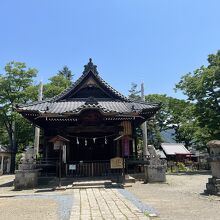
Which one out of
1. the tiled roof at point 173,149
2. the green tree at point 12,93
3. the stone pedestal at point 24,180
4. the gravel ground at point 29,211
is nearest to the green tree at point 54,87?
the green tree at point 12,93

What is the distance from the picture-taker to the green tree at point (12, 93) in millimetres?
34625

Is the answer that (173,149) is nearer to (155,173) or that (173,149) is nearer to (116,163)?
(155,173)

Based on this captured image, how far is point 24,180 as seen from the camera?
15.1 m

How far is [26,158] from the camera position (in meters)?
16.0

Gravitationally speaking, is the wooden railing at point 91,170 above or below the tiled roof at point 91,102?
below

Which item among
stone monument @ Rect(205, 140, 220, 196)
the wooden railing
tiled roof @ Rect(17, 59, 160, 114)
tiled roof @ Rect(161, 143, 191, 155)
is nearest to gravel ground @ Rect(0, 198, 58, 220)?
stone monument @ Rect(205, 140, 220, 196)

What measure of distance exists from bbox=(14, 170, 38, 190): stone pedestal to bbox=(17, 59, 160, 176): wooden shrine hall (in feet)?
5.61

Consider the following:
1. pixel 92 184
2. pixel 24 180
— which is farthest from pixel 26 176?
pixel 92 184

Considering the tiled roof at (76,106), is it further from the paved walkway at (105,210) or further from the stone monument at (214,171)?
the paved walkway at (105,210)

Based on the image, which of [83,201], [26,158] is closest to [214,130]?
[26,158]

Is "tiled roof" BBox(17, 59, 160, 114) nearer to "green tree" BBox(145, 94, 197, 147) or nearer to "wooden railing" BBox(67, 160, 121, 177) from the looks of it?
"wooden railing" BBox(67, 160, 121, 177)

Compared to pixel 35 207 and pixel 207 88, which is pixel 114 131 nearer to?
pixel 35 207

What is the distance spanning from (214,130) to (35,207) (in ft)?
75.9

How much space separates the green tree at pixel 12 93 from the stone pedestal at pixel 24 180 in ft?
64.0
